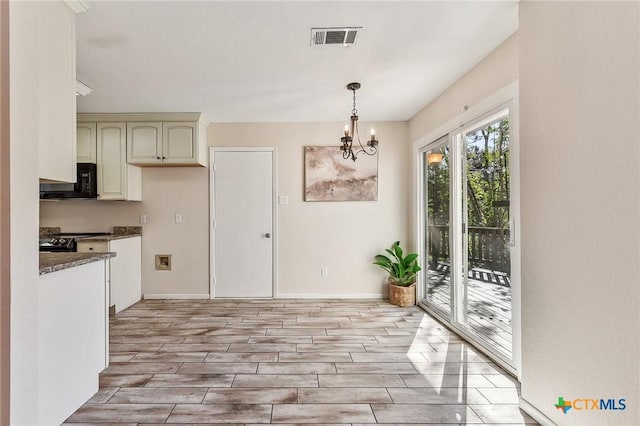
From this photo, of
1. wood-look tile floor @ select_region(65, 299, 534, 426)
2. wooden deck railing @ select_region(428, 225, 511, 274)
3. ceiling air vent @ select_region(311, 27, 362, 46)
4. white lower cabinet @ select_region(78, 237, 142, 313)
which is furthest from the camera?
white lower cabinet @ select_region(78, 237, 142, 313)

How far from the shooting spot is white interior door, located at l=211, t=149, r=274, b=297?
4250 mm

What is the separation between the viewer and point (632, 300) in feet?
4.04

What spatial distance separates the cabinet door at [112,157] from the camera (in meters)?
3.91

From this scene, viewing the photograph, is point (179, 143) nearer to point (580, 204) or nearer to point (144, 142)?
point (144, 142)

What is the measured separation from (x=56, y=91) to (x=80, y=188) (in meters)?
2.54

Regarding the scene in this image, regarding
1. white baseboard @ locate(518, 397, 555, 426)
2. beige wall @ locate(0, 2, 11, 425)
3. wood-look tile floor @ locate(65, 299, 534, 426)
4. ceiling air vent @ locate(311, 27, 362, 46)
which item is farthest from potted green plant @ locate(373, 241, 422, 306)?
beige wall @ locate(0, 2, 11, 425)

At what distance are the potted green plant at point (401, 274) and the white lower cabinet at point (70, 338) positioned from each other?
3005mm

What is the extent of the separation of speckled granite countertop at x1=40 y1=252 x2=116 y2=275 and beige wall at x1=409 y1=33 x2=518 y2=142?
3054mm

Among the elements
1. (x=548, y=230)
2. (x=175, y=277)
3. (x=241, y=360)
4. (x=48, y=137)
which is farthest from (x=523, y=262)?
(x=175, y=277)

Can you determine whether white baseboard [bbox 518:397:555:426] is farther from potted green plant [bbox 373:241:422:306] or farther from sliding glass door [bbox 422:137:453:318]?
potted green plant [bbox 373:241:422:306]

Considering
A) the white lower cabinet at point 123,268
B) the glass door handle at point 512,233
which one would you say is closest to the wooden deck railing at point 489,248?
the glass door handle at point 512,233

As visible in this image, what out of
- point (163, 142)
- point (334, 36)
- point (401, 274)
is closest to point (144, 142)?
point (163, 142)

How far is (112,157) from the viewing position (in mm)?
3914

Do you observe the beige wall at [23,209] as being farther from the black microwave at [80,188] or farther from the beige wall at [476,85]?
the black microwave at [80,188]
